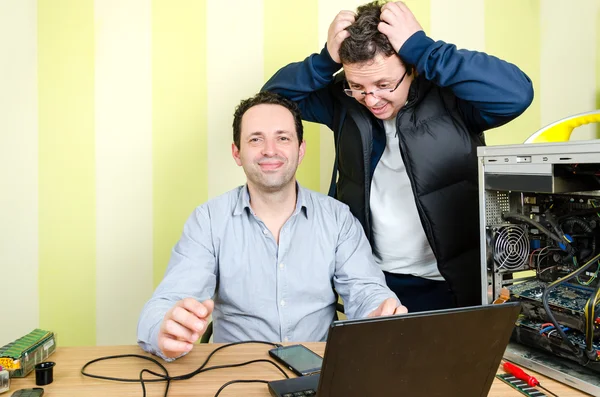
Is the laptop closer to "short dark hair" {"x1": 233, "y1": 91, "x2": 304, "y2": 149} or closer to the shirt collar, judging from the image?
the shirt collar

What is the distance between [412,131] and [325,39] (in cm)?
87

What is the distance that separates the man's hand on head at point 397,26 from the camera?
62.1 inches

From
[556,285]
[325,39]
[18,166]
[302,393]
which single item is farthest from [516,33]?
[18,166]

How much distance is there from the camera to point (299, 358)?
1254 mm

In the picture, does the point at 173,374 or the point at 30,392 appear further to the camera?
the point at 173,374

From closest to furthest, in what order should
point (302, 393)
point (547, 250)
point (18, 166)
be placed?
point (302, 393) < point (547, 250) < point (18, 166)

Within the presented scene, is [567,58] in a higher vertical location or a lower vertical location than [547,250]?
higher

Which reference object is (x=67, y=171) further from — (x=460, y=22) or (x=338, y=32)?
(x=460, y=22)

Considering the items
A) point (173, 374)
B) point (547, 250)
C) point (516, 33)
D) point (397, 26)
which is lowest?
point (173, 374)

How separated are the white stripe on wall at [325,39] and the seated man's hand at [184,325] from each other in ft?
4.57

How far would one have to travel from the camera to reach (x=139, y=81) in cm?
224

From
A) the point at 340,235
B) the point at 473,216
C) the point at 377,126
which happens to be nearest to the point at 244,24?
the point at 377,126

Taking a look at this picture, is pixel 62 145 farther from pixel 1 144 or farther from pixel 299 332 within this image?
pixel 299 332

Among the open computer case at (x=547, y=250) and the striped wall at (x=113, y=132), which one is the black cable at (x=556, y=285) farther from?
the striped wall at (x=113, y=132)
